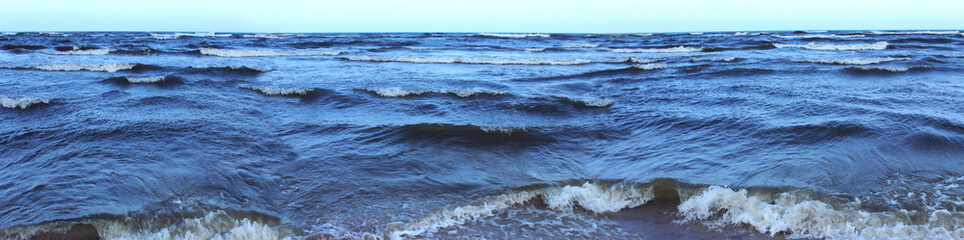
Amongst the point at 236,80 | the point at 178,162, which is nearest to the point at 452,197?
the point at 178,162

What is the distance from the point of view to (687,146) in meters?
6.79

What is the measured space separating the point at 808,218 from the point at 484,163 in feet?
10.0

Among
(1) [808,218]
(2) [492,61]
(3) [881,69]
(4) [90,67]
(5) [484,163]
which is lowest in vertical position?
(2) [492,61]

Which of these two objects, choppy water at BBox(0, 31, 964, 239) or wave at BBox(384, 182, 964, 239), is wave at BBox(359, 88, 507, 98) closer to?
choppy water at BBox(0, 31, 964, 239)

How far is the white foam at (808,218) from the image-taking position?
4062 millimetres

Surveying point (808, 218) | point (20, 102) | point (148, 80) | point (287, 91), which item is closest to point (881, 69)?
point (808, 218)

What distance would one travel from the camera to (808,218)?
14.2 feet

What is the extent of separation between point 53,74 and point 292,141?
12.2 meters

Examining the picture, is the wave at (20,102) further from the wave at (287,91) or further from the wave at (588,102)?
the wave at (588,102)

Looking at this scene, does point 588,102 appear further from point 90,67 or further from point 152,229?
point 90,67

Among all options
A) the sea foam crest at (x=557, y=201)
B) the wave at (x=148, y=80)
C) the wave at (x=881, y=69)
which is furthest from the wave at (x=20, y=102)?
the wave at (x=881, y=69)

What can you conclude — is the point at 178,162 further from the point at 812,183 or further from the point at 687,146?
the point at 812,183

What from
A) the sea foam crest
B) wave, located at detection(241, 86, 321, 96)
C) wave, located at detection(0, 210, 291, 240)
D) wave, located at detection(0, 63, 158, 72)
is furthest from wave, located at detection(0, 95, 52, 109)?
the sea foam crest

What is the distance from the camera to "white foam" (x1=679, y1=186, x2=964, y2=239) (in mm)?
4062
